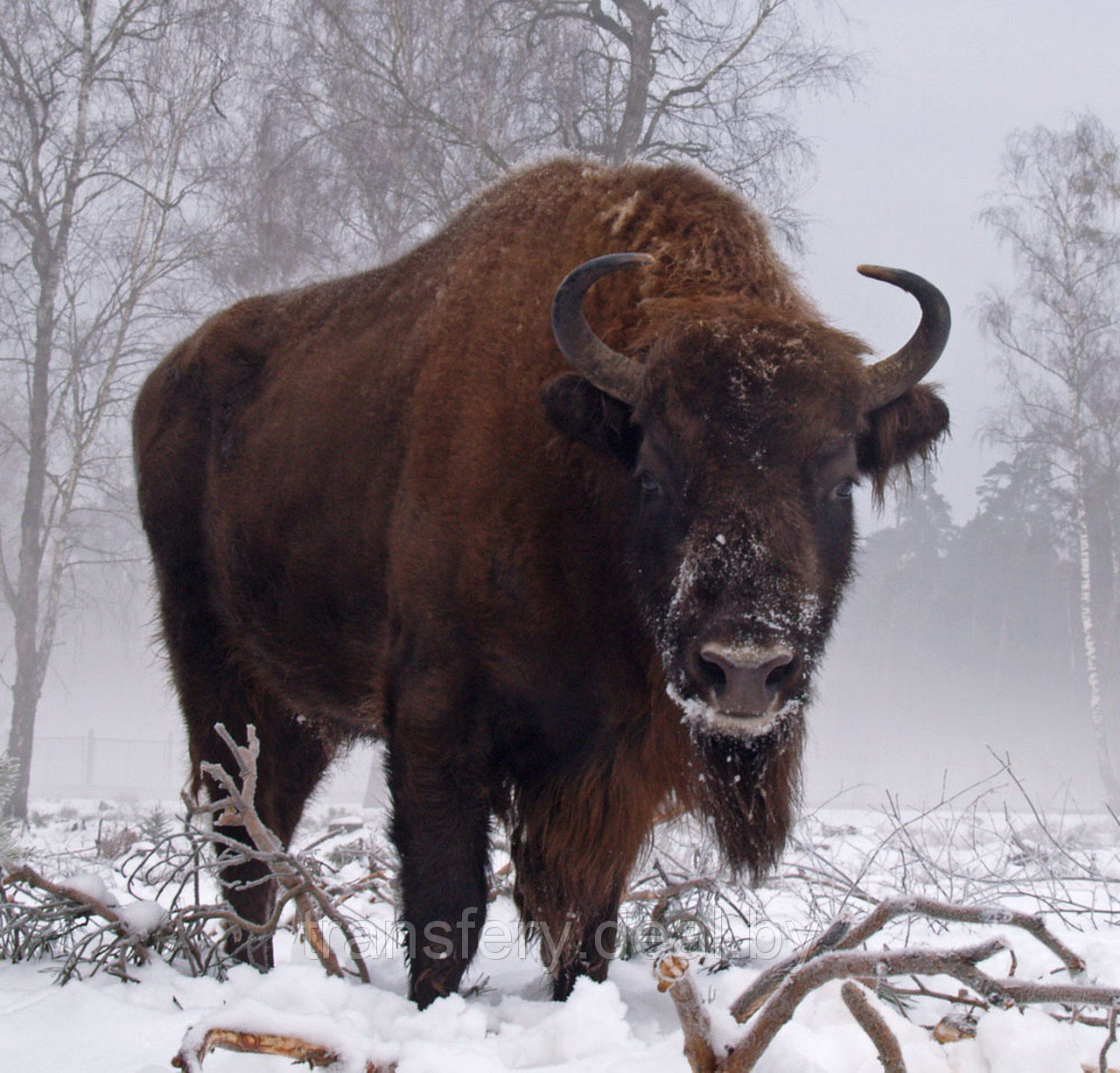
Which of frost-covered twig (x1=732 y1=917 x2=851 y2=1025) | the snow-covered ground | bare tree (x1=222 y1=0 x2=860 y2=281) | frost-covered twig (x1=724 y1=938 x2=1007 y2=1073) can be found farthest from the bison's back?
bare tree (x1=222 y1=0 x2=860 y2=281)

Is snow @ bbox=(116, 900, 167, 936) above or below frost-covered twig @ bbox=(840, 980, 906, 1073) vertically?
below

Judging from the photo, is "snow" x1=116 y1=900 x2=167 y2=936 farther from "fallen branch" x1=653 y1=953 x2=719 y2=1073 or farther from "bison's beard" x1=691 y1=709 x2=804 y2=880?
"fallen branch" x1=653 y1=953 x2=719 y2=1073

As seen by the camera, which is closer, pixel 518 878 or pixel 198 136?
pixel 518 878

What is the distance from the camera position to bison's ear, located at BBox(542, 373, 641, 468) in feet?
9.34

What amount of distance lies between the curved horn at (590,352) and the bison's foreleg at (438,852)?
98 centimetres

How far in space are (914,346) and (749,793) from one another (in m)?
1.25

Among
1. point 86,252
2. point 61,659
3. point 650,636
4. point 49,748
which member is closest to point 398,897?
point 650,636

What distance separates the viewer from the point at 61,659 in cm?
6369

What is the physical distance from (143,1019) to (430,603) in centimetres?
134

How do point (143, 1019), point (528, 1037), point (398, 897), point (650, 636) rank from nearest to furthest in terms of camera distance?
point (528, 1037)
point (143, 1019)
point (650, 636)
point (398, 897)

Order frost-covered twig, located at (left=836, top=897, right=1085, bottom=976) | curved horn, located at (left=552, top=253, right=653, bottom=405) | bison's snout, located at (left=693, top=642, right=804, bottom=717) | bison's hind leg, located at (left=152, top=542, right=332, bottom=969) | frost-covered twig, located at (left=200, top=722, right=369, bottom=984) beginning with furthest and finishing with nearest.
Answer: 1. bison's hind leg, located at (left=152, top=542, right=332, bottom=969)
2. curved horn, located at (left=552, top=253, right=653, bottom=405)
3. bison's snout, located at (left=693, top=642, right=804, bottom=717)
4. frost-covered twig, located at (left=200, top=722, right=369, bottom=984)
5. frost-covered twig, located at (left=836, top=897, right=1085, bottom=976)

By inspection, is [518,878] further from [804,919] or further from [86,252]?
[86,252]

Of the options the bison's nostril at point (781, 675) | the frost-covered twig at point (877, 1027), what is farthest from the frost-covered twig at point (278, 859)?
the frost-covered twig at point (877, 1027)

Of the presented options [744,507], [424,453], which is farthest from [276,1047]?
[424,453]
